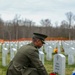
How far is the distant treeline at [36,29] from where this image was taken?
213 feet

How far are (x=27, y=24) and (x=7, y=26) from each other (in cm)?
1011

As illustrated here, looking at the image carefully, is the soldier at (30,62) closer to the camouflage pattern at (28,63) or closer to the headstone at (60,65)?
the camouflage pattern at (28,63)

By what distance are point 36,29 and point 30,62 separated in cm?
6825

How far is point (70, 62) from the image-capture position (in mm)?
15586

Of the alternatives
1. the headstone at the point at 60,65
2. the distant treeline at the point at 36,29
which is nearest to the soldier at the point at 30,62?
the headstone at the point at 60,65

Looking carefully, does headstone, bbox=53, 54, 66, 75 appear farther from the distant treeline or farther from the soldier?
the distant treeline

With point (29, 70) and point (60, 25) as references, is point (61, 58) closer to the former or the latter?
point (29, 70)

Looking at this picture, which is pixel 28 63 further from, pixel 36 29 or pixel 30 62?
pixel 36 29

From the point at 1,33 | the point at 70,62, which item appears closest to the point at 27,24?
the point at 1,33

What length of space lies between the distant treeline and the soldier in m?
56.9

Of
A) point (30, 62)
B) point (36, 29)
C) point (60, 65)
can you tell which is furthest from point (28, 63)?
point (36, 29)

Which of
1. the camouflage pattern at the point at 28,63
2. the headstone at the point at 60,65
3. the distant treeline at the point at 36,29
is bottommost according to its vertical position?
the distant treeline at the point at 36,29

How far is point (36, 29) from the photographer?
74125 mm

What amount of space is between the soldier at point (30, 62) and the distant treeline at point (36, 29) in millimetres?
56911
